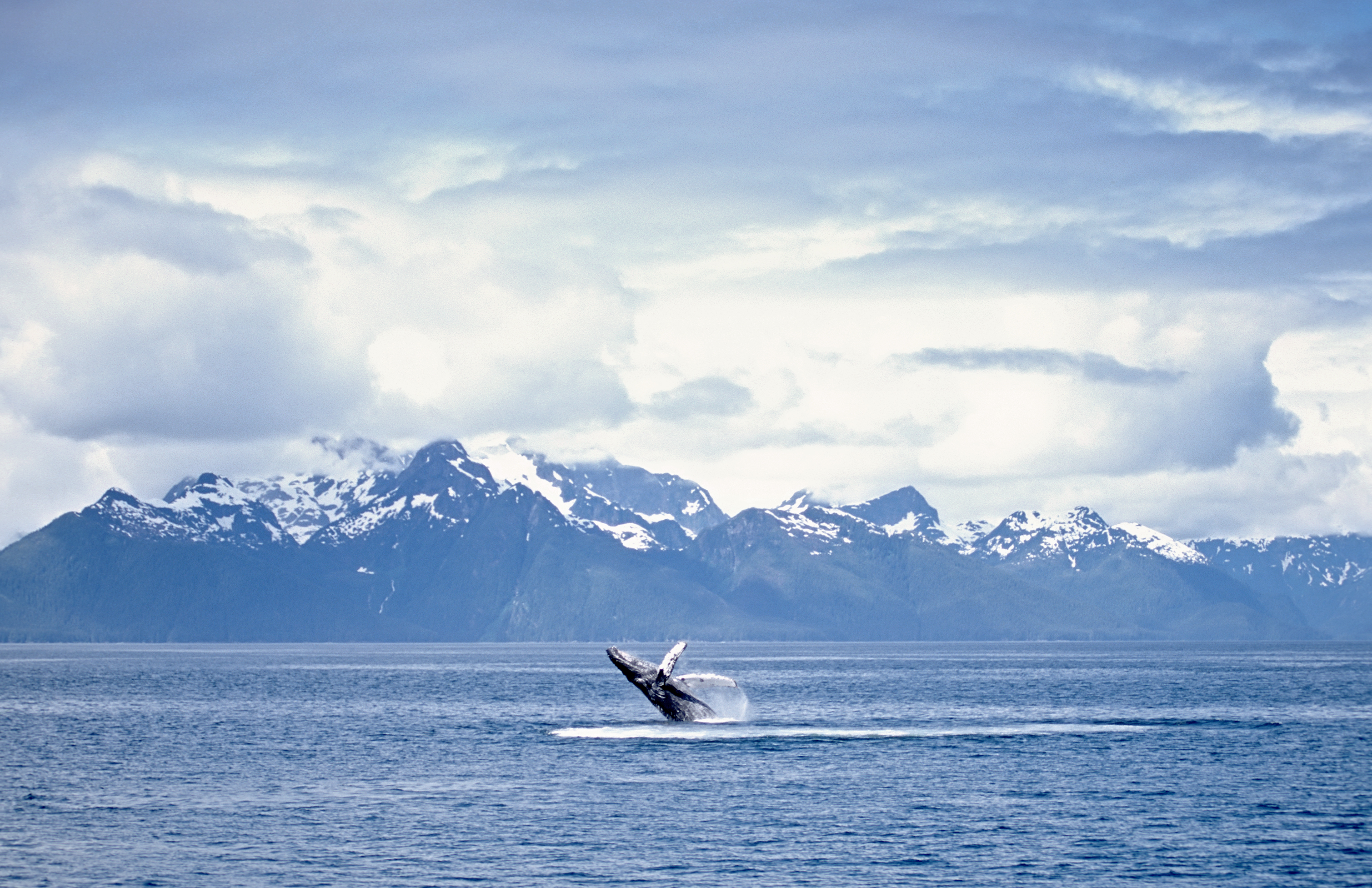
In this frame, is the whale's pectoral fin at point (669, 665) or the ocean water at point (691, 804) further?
the whale's pectoral fin at point (669, 665)

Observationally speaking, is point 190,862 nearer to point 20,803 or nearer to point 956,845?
point 20,803

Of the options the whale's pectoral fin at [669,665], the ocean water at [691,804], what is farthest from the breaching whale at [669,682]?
the ocean water at [691,804]

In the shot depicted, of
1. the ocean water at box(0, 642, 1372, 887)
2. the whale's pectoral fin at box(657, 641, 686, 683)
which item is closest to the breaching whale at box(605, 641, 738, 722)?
the whale's pectoral fin at box(657, 641, 686, 683)

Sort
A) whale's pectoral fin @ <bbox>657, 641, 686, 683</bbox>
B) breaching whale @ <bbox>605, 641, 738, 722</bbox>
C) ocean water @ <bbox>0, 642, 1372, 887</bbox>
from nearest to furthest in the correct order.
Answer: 1. ocean water @ <bbox>0, 642, 1372, 887</bbox>
2. whale's pectoral fin @ <bbox>657, 641, 686, 683</bbox>
3. breaching whale @ <bbox>605, 641, 738, 722</bbox>

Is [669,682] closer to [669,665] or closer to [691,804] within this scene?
[669,665]

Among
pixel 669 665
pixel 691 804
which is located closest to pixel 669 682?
pixel 669 665

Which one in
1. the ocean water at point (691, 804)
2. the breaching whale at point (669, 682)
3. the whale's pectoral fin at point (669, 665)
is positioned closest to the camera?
the ocean water at point (691, 804)

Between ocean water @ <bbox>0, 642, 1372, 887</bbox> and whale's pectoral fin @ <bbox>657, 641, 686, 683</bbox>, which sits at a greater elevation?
whale's pectoral fin @ <bbox>657, 641, 686, 683</bbox>

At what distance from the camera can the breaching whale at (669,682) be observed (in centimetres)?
14800

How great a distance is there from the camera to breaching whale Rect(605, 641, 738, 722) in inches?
5827

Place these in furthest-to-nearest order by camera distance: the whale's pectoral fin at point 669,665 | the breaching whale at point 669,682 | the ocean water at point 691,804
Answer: the breaching whale at point 669,682, the whale's pectoral fin at point 669,665, the ocean water at point 691,804

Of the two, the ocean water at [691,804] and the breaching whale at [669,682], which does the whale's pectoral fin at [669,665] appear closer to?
the breaching whale at [669,682]

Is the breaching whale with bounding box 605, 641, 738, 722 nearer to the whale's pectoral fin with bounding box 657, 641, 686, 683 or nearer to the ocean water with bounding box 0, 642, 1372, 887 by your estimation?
the whale's pectoral fin with bounding box 657, 641, 686, 683

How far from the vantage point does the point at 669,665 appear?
14875 centimetres
